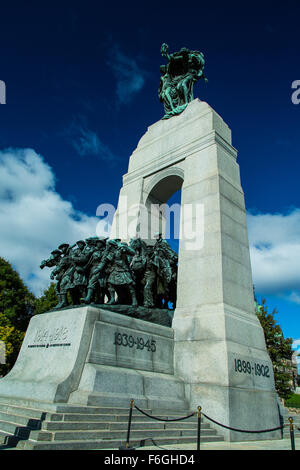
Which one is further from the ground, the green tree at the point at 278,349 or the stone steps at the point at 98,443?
the green tree at the point at 278,349

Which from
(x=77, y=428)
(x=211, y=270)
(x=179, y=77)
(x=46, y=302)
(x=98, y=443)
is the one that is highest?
(x=179, y=77)

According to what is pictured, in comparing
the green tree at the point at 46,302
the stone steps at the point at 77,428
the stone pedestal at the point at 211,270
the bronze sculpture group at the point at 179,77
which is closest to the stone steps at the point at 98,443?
the stone steps at the point at 77,428

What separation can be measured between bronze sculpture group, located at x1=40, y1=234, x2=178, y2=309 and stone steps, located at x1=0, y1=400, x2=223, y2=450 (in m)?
3.74

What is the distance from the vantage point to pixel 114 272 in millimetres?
11312

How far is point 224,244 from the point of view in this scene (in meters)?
11.8

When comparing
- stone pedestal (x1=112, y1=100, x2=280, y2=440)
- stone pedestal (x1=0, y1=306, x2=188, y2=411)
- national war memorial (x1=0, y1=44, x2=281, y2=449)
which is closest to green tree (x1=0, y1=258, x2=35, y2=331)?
stone pedestal (x1=112, y1=100, x2=280, y2=440)

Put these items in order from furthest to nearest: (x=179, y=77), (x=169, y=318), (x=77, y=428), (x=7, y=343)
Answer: (x=7, y=343), (x=179, y=77), (x=169, y=318), (x=77, y=428)

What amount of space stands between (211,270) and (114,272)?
304 centimetres

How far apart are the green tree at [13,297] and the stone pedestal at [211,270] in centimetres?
1807

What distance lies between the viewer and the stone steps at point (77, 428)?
5.88m

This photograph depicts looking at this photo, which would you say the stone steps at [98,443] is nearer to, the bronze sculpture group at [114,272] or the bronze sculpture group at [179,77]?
the bronze sculpture group at [114,272]

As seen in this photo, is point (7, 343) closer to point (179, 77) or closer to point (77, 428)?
point (179, 77)

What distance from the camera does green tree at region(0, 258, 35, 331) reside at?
1182 inches

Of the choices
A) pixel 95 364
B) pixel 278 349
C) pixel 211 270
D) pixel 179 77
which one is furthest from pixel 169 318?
pixel 278 349
